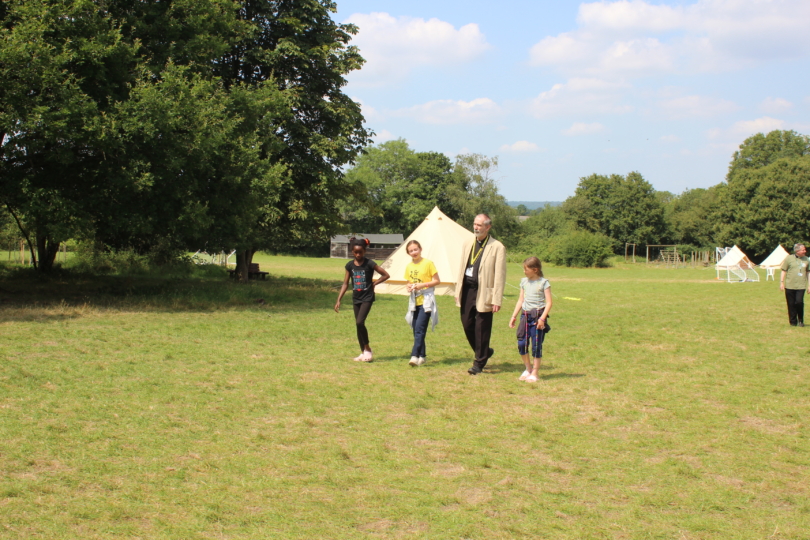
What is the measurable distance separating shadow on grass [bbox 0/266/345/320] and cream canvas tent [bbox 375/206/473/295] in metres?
2.01

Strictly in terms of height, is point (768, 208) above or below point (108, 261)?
above

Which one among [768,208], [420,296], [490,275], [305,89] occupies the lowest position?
[420,296]

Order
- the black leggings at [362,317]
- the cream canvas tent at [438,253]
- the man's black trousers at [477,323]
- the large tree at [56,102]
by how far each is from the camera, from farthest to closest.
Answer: the cream canvas tent at [438,253] < the large tree at [56,102] < the black leggings at [362,317] < the man's black trousers at [477,323]

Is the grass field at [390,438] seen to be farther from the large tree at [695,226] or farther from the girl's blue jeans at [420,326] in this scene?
the large tree at [695,226]

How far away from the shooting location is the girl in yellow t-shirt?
845 cm

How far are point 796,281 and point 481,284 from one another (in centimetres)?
898

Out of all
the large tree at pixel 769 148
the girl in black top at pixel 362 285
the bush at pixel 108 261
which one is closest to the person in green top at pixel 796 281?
the girl in black top at pixel 362 285

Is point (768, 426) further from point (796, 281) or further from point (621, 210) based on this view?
point (621, 210)

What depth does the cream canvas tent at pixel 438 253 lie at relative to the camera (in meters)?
19.6

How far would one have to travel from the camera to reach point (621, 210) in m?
69.9

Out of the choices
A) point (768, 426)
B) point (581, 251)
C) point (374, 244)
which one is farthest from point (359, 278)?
point (374, 244)

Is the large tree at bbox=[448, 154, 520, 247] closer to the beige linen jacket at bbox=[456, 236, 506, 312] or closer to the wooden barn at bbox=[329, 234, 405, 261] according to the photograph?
the wooden barn at bbox=[329, 234, 405, 261]

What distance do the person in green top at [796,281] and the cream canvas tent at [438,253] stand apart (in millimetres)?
8717

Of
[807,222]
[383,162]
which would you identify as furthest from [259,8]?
[383,162]
